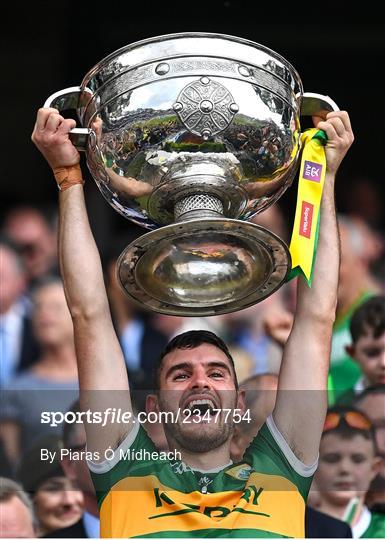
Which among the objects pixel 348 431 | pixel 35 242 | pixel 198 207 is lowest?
pixel 348 431

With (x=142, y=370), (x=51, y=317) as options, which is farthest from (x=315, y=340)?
(x=51, y=317)

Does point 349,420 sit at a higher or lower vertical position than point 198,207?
lower

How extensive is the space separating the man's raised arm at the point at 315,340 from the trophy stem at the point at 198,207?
0.44 m

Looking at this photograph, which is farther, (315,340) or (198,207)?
(315,340)

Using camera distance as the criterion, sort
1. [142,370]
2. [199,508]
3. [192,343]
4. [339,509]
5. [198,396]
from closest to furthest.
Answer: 1. [199,508]
2. [198,396]
3. [192,343]
4. [339,509]
5. [142,370]

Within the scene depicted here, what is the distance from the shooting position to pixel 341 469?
4734mm

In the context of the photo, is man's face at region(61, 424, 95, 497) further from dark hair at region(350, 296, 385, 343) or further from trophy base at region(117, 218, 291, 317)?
dark hair at region(350, 296, 385, 343)

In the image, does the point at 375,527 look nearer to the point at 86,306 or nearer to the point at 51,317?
the point at 86,306

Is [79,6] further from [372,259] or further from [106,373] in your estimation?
[106,373]

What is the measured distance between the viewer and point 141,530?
3781 millimetres

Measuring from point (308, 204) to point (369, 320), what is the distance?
Answer: 1.59 metres

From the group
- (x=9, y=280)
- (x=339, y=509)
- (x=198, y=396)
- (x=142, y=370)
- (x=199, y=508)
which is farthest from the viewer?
(x=9, y=280)

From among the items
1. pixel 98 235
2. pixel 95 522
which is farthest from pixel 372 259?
pixel 95 522

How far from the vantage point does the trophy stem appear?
3633mm
